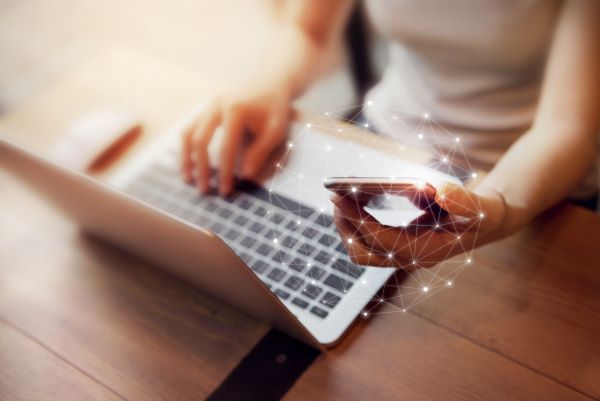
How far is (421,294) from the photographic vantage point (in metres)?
0.64

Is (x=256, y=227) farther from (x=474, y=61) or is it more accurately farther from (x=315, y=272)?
(x=474, y=61)

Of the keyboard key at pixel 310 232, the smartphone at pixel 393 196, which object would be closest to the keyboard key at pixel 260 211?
the keyboard key at pixel 310 232

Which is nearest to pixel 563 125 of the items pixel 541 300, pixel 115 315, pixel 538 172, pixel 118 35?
pixel 538 172

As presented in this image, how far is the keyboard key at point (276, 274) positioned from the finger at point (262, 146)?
0.18m

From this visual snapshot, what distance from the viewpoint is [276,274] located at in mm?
650

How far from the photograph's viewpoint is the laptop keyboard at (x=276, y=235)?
2.04 ft

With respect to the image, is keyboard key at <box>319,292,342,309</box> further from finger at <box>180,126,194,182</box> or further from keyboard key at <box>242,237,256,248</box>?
finger at <box>180,126,194,182</box>

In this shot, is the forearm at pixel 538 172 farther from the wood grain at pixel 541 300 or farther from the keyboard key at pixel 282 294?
the keyboard key at pixel 282 294

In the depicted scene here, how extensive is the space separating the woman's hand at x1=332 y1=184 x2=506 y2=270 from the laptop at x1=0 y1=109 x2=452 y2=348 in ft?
0.16

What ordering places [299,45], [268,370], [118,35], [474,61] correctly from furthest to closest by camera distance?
[118,35], [299,45], [474,61], [268,370]

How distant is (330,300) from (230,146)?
0.93ft

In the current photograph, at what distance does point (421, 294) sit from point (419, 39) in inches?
16.4

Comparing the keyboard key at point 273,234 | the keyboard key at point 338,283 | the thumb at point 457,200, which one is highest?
the thumb at point 457,200

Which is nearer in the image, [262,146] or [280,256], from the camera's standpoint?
[280,256]
